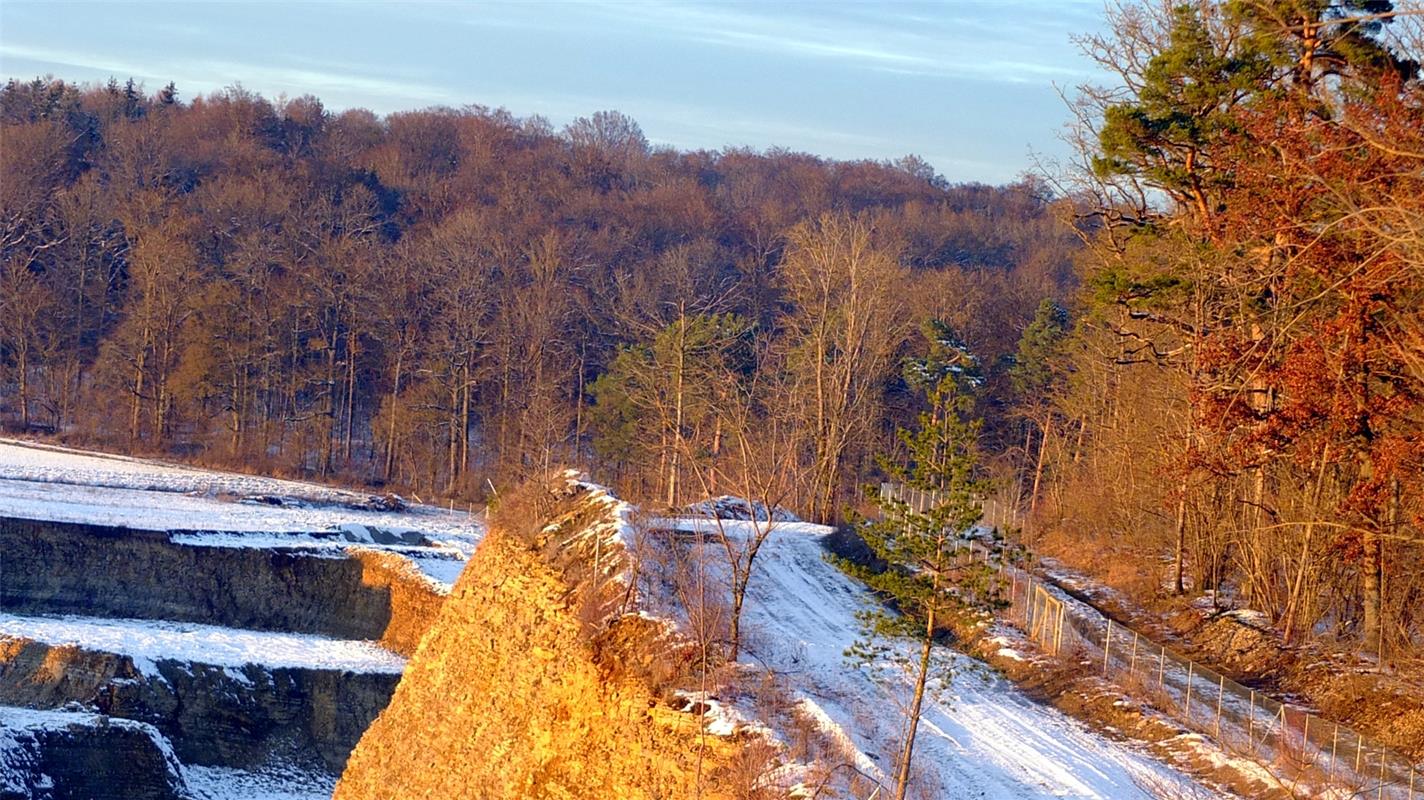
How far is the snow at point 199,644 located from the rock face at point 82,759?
263 cm

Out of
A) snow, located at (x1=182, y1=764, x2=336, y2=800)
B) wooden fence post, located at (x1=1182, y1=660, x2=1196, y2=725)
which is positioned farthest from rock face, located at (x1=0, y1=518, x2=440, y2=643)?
wooden fence post, located at (x1=1182, y1=660, x2=1196, y2=725)

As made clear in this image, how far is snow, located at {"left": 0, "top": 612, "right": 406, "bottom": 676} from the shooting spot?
100 ft

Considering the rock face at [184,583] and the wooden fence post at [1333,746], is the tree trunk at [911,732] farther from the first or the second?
the rock face at [184,583]

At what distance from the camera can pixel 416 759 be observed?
1997 cm

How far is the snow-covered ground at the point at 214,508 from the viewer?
3953cm

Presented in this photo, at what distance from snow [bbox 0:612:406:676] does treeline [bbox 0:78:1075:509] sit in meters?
10.0

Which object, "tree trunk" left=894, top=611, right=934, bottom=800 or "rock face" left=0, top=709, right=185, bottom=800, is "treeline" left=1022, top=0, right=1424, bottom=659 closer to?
"tree trunk" left=894, top=611, right=934, bottom=800

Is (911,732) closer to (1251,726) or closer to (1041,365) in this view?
(1251,726)

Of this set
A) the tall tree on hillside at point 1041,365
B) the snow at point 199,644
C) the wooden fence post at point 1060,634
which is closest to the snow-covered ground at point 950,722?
the wooden fence post at point 1060,634

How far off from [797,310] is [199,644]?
40.3 metres

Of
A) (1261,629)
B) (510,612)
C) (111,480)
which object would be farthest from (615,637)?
(111,480)

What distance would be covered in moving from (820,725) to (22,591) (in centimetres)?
3017

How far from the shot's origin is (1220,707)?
1812 centimetres

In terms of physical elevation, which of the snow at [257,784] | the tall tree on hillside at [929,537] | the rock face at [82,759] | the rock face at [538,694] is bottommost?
the snow at [257,784]
